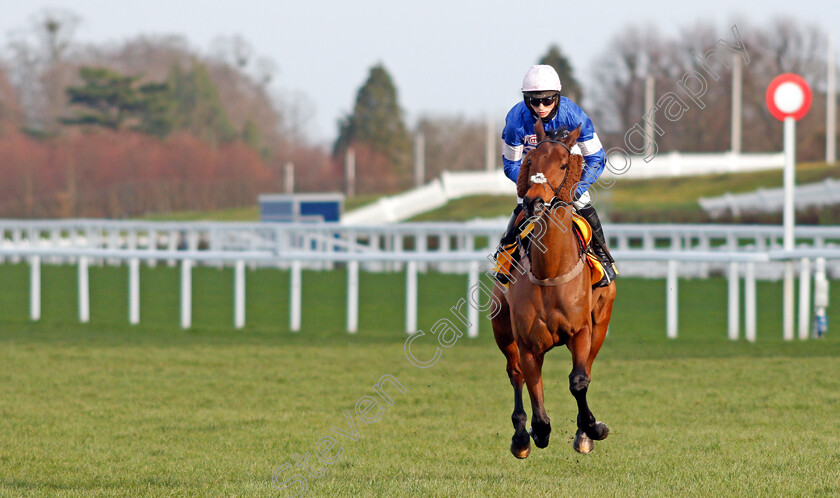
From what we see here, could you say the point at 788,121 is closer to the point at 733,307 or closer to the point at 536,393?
the point at 733,307

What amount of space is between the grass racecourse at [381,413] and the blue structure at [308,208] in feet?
45.2

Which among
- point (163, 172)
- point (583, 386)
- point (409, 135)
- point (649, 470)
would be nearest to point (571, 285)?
point (583, 386)

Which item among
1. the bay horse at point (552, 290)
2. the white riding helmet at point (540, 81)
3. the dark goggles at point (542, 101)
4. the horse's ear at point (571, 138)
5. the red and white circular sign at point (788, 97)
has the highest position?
the red and white circular sign at point (788, 97)

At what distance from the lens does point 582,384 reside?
4.80 meters

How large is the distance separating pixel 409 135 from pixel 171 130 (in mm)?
15980

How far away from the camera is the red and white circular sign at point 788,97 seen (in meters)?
11.0

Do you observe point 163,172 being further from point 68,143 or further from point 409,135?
point 409,135

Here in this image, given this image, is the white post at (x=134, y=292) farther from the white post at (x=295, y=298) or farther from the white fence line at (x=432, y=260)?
the white post at (x=295, y=298)

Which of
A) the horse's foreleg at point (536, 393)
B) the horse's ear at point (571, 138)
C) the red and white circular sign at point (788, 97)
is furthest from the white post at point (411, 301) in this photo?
the horse's ear at point (571, 138)

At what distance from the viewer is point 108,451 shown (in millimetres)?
5902

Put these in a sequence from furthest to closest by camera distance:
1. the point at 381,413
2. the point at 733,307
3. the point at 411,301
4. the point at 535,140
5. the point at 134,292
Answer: the point at 134,292 < the point at 411,301 < the point at 733,307 < the point at 381,413 < the point at 535,140

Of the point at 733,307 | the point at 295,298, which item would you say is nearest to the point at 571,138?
the point at 733,307

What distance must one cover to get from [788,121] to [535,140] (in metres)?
6.64

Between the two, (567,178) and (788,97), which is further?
(788,97)
